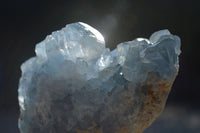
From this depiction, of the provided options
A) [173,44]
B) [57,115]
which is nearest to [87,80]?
[57,115]

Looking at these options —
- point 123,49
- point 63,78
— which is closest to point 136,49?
point 123,49

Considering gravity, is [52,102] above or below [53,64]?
below

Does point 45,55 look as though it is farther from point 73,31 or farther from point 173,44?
point 173,44

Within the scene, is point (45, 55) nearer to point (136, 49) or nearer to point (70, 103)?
point (70, 103)

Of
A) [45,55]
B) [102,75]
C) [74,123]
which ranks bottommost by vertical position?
[74,123]

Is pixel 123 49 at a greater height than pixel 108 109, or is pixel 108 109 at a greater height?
pixel 123 49
